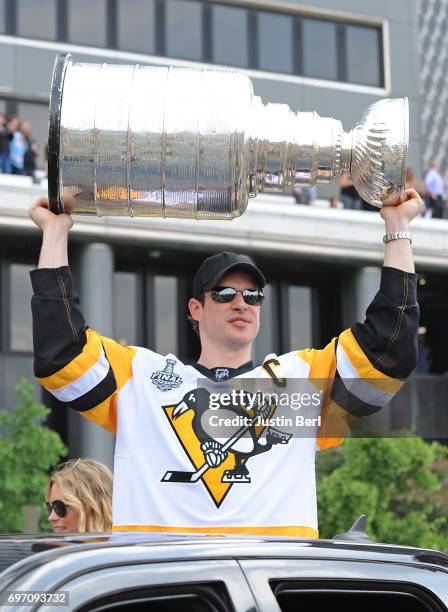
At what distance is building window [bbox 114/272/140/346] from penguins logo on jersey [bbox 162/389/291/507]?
21.8 meters

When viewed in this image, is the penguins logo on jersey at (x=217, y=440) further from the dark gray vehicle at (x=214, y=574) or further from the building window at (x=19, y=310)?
the building window at (x=19, y=310)

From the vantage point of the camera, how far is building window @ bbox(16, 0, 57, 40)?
2717cm

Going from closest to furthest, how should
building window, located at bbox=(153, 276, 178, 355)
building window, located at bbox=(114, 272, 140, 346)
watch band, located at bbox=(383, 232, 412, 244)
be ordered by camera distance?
watch band, located at bbox=(383, 232, 412, 244) → building window, located at bbox=(114, 272, 140, 346) → building window, located at bbox=(153, 276, 178, 355)

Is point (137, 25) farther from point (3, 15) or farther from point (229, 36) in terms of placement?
point (3, 15)

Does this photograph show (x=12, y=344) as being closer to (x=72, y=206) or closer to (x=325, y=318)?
(x=325, y=318)

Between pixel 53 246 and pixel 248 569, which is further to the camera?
pixel 53 246

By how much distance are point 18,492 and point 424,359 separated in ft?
40.7

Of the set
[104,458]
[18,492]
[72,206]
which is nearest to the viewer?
[72,206]

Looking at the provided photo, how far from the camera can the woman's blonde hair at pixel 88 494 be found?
17.9 ft

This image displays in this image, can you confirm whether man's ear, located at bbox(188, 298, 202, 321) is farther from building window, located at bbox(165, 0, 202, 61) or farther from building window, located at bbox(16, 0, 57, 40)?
building window, located at bbox(165, 0, 202, 61)

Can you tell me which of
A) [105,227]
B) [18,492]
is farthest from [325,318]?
[18,492]

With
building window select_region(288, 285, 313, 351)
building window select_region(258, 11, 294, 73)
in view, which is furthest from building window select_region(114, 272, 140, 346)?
building window select_region(258, 11, 294, 73)

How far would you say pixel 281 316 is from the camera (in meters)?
27.5

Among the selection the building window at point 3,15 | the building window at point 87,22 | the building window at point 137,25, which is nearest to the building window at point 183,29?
the building window at point 137,25
